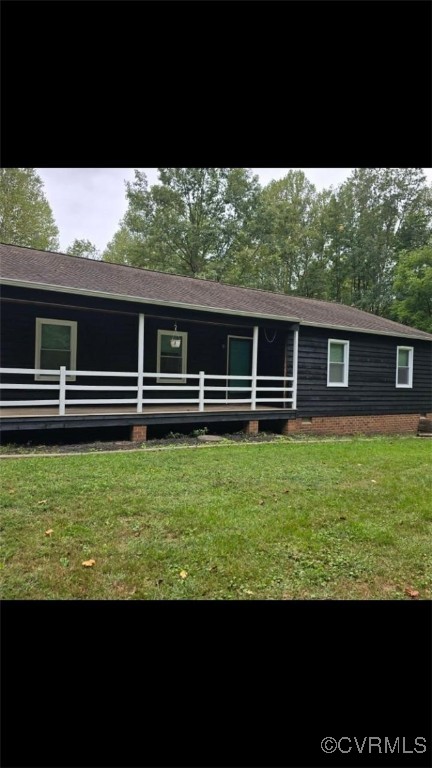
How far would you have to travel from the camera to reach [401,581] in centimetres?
312

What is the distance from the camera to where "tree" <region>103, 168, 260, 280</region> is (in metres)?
27.2

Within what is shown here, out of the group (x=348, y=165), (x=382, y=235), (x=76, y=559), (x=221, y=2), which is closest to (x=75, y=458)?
(x=76, y=559)

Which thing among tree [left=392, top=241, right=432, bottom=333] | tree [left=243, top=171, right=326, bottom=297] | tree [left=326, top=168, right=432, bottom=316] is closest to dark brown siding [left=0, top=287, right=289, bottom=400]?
tree [left=392, top=241, right=432, bottom=333]

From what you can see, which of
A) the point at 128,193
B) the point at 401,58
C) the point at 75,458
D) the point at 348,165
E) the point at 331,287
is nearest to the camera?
the point at 401,58

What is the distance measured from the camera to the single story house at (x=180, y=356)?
8469mm

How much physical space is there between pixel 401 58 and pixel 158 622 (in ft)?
6.85

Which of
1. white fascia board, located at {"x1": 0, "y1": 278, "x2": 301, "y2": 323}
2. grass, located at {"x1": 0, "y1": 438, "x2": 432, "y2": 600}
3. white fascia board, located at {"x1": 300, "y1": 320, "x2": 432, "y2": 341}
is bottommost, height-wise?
grass, located at {"x1": 0, "y1": 438, "x2": 432, "y2": 600}

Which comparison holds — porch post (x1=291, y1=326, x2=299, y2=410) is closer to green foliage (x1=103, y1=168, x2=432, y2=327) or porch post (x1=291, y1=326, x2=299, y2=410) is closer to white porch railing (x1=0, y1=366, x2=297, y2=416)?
white porch railing (x1=0, y1=366, x2=297, y2=416)

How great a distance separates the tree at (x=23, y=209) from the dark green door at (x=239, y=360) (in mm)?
18275

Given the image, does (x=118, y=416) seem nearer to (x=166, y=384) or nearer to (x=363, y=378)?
(x=166, y=384)

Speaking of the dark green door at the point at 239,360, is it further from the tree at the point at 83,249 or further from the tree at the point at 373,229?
the tree at the point at 83,249

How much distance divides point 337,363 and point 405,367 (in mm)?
3173

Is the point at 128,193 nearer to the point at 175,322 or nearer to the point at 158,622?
the point at 175,322

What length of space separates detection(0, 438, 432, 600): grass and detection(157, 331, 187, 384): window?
4.59 m
